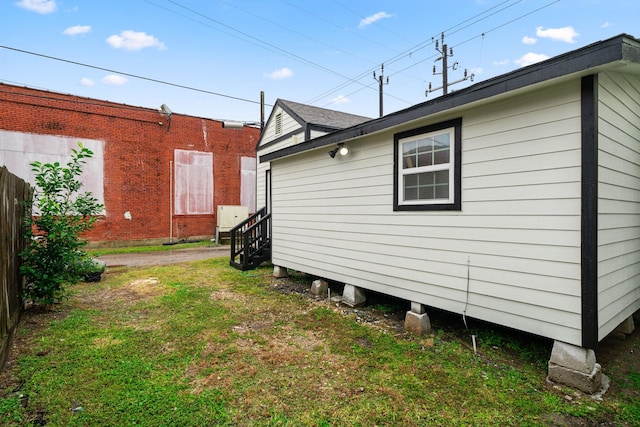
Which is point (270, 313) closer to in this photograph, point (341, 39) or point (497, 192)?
point (497, 192)

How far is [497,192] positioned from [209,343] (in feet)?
11.6

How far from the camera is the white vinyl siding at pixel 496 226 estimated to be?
8.89ft

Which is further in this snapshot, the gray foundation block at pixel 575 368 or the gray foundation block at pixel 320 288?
the gray foundation block at pixel 320 288

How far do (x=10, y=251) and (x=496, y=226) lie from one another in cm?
542

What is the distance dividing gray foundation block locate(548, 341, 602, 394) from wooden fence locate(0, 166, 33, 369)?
4898 millimetres

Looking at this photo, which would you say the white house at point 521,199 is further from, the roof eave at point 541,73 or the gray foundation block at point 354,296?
the gray foundation block at point 354,296

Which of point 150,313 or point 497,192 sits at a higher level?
point 497,192

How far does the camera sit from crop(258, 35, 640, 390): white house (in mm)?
2594

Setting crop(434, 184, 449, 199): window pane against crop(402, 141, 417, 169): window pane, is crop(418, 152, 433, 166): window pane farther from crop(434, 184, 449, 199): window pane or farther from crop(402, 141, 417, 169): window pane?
crop(434, 184, 449, 199): window pane

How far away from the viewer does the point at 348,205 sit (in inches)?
199

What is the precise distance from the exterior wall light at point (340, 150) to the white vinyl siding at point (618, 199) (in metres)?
2.97

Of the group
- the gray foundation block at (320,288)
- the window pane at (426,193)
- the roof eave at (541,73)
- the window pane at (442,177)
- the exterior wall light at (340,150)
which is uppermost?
the roof eave at (541,73)

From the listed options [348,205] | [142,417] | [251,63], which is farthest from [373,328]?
[251,63]

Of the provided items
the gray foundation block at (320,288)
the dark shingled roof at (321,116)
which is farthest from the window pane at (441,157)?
the dark shingled roof at (321,116)
